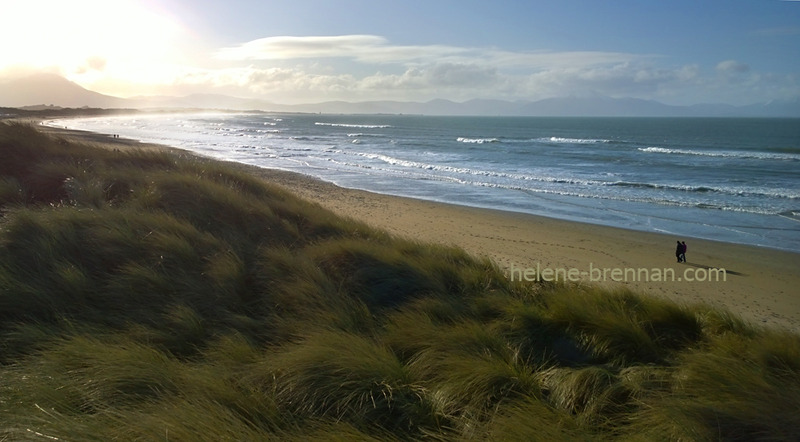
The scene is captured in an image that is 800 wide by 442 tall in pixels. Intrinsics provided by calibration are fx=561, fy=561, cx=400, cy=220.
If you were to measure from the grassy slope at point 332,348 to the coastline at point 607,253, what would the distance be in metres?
2.66

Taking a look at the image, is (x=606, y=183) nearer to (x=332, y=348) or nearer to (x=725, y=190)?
(x=725, y=190)

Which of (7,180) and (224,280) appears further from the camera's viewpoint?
(7,180)

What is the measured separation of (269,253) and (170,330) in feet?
5.75

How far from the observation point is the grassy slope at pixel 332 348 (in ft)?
9.57

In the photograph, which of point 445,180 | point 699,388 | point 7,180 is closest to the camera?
point 699,388

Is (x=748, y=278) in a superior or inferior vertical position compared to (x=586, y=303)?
inferior

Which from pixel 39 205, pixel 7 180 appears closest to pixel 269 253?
pixel 39 205

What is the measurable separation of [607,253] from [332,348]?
1069cm

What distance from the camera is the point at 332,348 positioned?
3.61 meters

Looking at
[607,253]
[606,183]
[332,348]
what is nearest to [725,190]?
[606,183]

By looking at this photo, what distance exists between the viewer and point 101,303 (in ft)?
14.8

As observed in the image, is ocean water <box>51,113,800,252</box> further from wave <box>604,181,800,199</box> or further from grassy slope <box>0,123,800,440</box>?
grassy slope <box>0,123,800,440</box>

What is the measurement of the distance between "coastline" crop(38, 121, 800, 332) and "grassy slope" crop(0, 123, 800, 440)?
105 inches

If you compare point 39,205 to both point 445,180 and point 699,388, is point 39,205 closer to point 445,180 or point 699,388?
point 699,388
